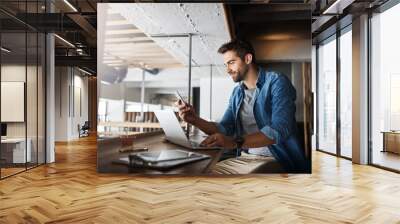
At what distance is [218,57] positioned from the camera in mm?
5082

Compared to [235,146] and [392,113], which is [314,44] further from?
[235,146]

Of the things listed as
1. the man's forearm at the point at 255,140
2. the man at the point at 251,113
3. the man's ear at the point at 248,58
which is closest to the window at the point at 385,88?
the man at the point at 251,113

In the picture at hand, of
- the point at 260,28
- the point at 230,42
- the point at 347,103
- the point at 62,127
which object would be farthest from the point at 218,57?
the point at 62,127

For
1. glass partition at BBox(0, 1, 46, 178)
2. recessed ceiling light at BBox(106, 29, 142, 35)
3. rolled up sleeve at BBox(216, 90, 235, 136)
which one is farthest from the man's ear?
glass partition at BBox(0, 1, 46, 178)

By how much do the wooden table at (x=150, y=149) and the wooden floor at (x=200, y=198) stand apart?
149 mm

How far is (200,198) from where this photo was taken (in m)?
4.14

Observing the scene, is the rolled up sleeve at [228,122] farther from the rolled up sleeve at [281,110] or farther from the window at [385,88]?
the window at [385,88]

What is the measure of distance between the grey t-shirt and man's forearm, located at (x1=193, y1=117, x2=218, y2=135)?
42cm

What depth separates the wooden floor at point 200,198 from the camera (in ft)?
11.1

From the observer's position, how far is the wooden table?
16.6 ft

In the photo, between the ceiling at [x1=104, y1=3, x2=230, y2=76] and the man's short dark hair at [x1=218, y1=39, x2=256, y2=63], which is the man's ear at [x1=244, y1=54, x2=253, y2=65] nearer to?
the man's short dark hair at [x1=218, y1=39, x2=256, y2=63]

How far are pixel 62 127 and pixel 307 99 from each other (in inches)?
406

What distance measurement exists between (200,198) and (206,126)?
1249mm

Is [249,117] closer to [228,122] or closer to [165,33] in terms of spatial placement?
[228,122]
